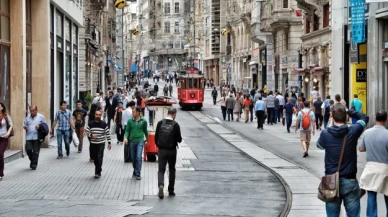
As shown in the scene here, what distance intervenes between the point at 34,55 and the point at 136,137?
9690 millimetres

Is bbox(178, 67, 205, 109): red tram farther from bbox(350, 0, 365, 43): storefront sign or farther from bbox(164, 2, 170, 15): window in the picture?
bbox(164, 2, 170, 15): window

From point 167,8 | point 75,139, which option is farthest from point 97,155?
point 167,8

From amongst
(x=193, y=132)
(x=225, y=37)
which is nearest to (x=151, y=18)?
(x=225, y=37)

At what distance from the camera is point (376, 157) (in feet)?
32.4

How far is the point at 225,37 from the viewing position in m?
87.3

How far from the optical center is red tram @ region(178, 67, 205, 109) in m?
51.2

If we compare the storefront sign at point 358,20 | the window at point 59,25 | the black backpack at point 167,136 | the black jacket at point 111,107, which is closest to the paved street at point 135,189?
the black backpack at point 167,136

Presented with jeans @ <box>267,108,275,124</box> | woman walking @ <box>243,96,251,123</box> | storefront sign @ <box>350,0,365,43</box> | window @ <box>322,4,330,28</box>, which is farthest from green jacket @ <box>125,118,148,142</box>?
window @ <box>322,4,330,28</box>

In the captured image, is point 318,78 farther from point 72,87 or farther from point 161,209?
point 161,209

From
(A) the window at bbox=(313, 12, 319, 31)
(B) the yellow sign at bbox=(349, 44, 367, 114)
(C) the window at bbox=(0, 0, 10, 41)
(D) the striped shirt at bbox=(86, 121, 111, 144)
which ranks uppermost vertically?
(A) the window at bbox=(313, 12, 319, 31)

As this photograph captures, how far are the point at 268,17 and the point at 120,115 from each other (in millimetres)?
30876

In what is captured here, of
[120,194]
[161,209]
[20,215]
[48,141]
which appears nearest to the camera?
[20,215]

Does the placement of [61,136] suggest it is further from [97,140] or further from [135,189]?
[135,189]

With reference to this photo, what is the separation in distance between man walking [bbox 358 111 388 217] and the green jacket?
6716 millimetres
